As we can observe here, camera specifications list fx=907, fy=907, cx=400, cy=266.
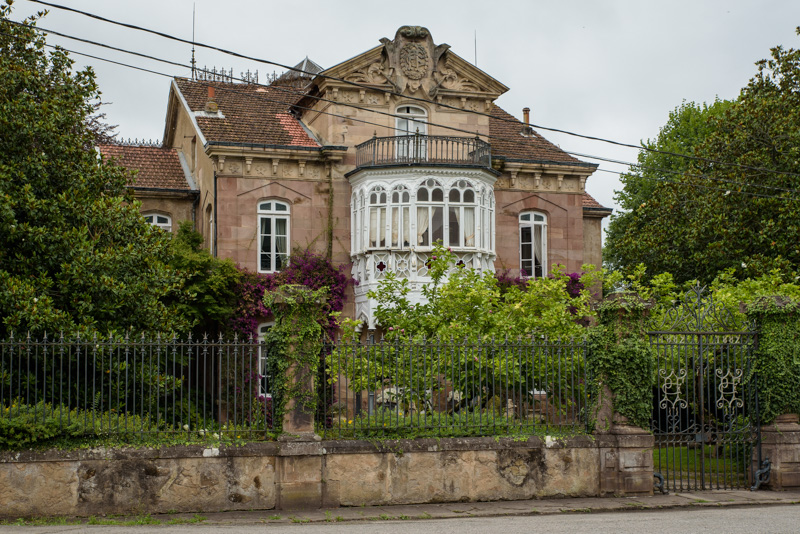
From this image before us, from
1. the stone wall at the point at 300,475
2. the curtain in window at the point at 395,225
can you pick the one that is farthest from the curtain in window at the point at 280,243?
the stone wall at the point at 300,475

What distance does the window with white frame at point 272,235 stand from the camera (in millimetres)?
26266

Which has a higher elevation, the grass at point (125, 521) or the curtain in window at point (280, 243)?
the curtain in window at point (280, 243)

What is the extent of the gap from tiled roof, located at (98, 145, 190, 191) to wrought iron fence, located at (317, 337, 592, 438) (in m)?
15.9

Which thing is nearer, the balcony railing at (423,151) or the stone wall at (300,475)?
the stone wall at (300,475)

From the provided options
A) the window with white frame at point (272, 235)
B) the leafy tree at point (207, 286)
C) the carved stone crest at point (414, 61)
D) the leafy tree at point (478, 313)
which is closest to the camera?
the leafy tree at point (478, 313)

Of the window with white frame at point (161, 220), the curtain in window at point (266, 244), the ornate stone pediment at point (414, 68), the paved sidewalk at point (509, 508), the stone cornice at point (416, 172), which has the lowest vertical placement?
the paved sidewalk at point (509, 508)

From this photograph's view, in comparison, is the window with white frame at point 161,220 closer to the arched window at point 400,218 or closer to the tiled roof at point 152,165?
the tiled roof at point 152,165

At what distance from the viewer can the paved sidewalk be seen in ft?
39.6

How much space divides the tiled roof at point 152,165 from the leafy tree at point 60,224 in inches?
411

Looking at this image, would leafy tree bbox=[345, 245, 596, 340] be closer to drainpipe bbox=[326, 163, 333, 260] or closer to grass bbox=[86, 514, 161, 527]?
grass bbox=[86, 514, 161, 527]

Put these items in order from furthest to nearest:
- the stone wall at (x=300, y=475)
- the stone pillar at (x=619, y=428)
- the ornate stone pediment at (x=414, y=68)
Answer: the ornate stone pediment at (x=414, y=68) → the stone pillar at (x=619, y=428) → the stone wall at (x=300, y=475)

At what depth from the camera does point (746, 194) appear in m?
28.5

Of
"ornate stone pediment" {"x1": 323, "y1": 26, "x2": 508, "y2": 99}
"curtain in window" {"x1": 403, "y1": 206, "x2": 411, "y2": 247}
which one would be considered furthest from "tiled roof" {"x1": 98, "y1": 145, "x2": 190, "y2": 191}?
"curtain in window" {"x1": 403, "y1": 206, "x2": 411, "y2": 247}

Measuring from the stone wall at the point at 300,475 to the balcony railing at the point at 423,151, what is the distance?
1367 centimetres
